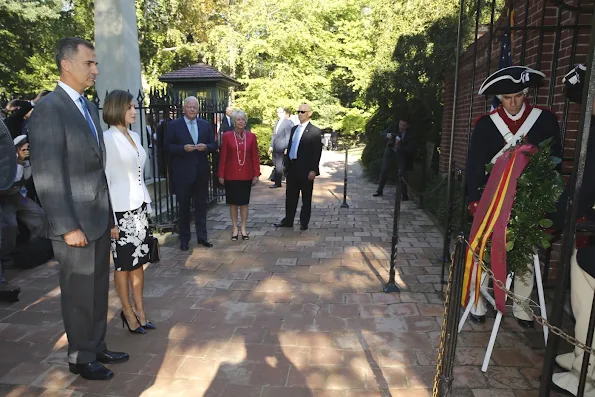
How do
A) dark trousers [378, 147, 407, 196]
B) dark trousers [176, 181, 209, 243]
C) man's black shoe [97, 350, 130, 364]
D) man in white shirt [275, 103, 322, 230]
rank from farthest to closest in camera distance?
dark trousers [378, 147, 407, 196] < man in white shirt [275, 103, 322, 230] < dark trousers [176, 181, 209, 243] < man's black shoe [97, 350, 130, 364]

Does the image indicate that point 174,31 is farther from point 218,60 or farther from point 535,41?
point 535,41

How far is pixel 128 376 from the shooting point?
294 centimetres

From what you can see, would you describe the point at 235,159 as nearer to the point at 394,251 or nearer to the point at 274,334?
the point at 394,251

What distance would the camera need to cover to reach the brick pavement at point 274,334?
284 cm

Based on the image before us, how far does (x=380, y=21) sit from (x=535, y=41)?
16.1ft

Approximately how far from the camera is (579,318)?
2564 mm

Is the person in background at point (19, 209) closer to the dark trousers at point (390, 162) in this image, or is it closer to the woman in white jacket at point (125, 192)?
the woman in white jacket at point (125, 192)

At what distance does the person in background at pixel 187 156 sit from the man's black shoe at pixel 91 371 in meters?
2.85

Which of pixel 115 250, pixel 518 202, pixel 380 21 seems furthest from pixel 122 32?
pixel 518 202

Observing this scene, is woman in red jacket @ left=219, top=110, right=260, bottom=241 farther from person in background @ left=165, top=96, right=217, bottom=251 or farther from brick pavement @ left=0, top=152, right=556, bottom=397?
brick pavement @ left=0, top=152, right=556, bottom=397

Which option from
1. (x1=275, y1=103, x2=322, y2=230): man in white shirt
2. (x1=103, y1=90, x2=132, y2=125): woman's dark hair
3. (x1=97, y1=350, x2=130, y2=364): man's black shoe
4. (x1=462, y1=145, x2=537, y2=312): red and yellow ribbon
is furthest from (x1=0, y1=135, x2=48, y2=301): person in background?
(x1=462, y1=145, x2=537, y2=312): red and yellow ribbon

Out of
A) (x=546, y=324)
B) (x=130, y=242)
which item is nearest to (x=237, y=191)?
(x=130, y=242)

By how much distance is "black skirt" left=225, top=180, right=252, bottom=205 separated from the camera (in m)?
6.07

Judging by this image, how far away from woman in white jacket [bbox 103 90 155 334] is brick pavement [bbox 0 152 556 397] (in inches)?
24.5
